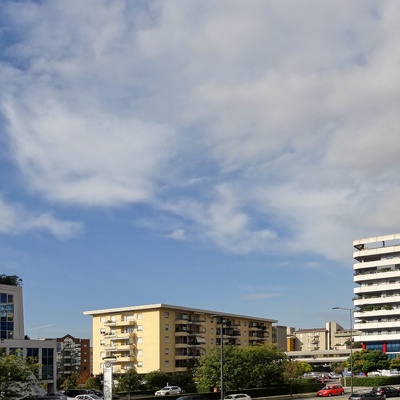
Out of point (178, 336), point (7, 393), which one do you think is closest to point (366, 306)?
point (178, 336)

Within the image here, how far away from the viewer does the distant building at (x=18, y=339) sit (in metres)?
73.4

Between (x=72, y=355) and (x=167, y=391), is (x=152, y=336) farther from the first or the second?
(x=72, y=355)

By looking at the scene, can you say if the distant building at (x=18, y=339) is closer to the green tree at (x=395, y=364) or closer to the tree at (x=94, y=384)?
the tree at (x=94, y=384)

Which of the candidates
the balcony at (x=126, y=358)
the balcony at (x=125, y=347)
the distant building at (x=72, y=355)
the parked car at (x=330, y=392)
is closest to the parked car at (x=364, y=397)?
the parked car at (x=330, y=392)

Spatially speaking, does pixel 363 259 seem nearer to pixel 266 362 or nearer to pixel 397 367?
pixel 397 367

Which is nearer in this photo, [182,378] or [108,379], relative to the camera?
[108,379]

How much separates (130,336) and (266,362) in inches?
1428

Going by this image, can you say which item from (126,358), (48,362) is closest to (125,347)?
(126,358)

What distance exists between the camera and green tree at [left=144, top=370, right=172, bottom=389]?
98750mm

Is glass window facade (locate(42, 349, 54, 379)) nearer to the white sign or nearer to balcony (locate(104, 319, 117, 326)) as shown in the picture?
balcony (locate(104, 319, 117, 326))

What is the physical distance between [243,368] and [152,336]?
115 feet

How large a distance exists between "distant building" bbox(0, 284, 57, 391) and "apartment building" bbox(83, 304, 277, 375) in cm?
3250

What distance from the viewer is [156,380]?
99625 millimetres

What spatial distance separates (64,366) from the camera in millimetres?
170750
